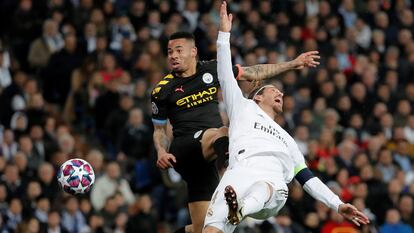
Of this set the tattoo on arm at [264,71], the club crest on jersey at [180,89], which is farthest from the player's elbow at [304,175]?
the club crest on jersey at [180,89]

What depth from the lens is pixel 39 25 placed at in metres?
20.4

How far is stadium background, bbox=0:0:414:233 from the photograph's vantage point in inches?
714

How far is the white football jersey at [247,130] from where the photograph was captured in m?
12.4

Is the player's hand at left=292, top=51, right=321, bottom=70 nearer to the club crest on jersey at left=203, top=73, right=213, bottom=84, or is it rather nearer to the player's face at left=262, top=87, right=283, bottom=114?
the player's face at left=262, top=87, right=283, bottom=114

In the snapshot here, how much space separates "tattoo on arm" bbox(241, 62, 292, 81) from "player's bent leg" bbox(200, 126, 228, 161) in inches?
25.4

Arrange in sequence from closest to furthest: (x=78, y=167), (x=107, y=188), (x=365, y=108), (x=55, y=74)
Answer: (x=78, y=167)
(x=107, y=188)
(x=55, y=74)
(x=365, y=108)

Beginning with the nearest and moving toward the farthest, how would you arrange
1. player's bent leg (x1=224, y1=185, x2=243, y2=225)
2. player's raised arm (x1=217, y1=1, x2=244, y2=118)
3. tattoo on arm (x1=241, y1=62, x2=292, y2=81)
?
player's bent leg (x1=224, y1=185, x2=243, y2=225) < player's raised arm (x1=217, y1=1, x2=244, y2=118) < tattoo on arm (x1=241, y1=62, x2=292, y2=81)

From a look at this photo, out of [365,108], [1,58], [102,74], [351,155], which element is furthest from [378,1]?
[1,58]

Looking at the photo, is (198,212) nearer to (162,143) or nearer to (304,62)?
(162,143)

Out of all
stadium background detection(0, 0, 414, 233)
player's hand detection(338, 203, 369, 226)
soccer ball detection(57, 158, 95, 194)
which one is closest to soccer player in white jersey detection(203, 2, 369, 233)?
player's hand detection(338, 203, 369, 226)

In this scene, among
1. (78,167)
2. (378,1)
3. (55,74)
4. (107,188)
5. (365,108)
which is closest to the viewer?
(78,167)

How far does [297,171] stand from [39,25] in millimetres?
8780

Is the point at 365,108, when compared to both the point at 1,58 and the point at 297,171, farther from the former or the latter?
the point at 297,171

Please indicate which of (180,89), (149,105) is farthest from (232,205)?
(149,105)
